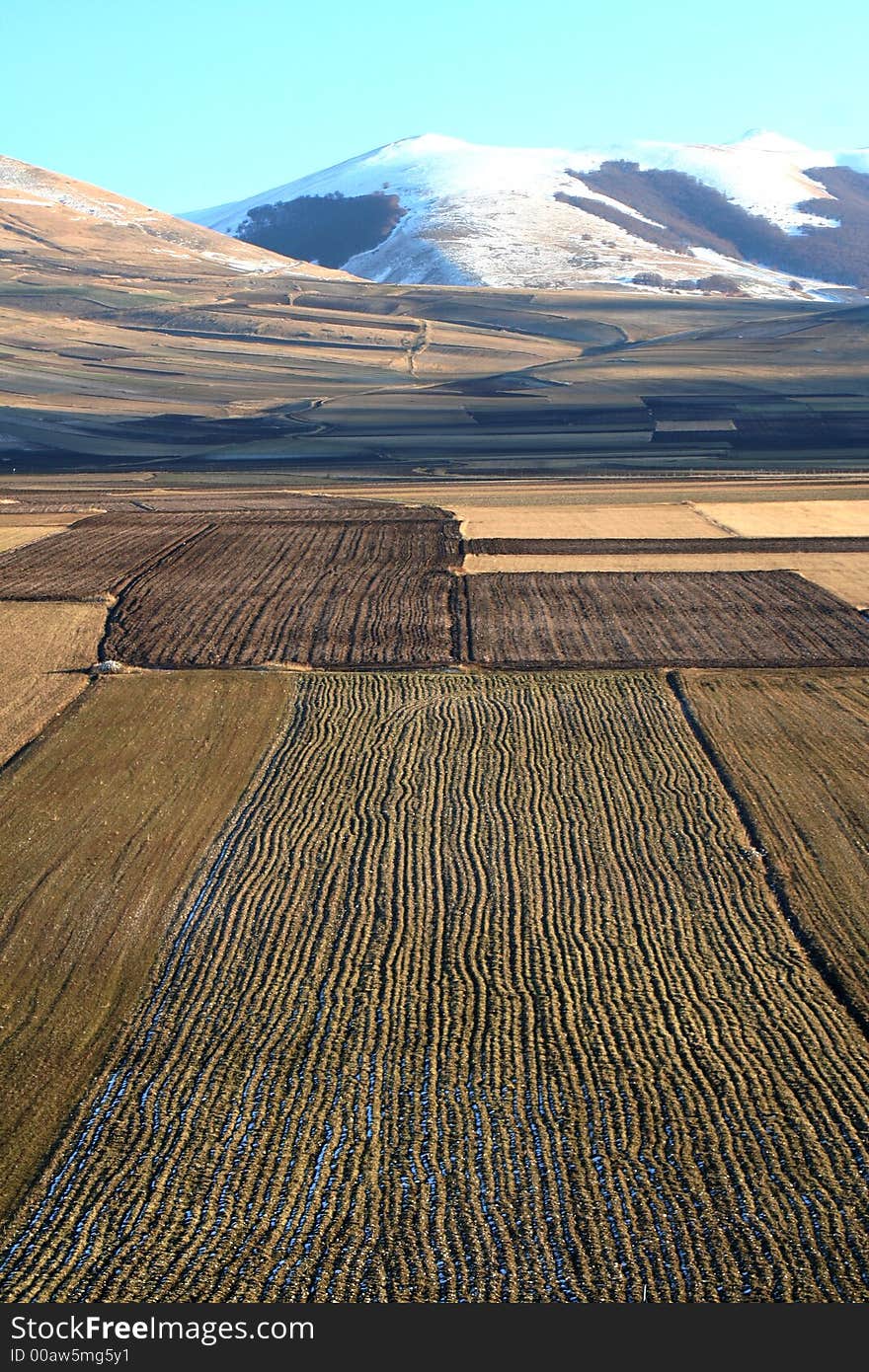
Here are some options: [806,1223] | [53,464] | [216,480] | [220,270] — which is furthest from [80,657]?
[220,270]

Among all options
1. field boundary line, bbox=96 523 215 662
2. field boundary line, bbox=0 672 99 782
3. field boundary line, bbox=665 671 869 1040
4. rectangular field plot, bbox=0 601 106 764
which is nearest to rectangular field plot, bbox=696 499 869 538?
field boundary line, bbox=665 671 869 1040

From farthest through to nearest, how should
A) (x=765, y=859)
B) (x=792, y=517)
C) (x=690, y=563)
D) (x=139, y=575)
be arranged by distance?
(x=792, y=517), (x=690, y=563), (x=139, y=575), (x=765, y=859)

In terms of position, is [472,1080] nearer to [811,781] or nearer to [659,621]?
[811,781]

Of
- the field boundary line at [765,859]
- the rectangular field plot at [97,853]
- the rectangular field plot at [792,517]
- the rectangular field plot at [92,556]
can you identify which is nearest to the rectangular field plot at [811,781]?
the field boundary line at [765,859]

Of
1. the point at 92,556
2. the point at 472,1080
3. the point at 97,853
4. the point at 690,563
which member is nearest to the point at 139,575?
the point at 92,556

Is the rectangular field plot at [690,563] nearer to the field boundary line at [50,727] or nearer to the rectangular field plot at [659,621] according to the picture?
the rectangular field plot at [659,621]

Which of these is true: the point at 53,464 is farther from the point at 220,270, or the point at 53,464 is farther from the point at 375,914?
the point at 220,270

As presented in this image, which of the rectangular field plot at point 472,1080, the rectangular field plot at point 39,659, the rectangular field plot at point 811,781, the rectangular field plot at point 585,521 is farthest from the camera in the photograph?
the rectangular field plot at point 585,521
